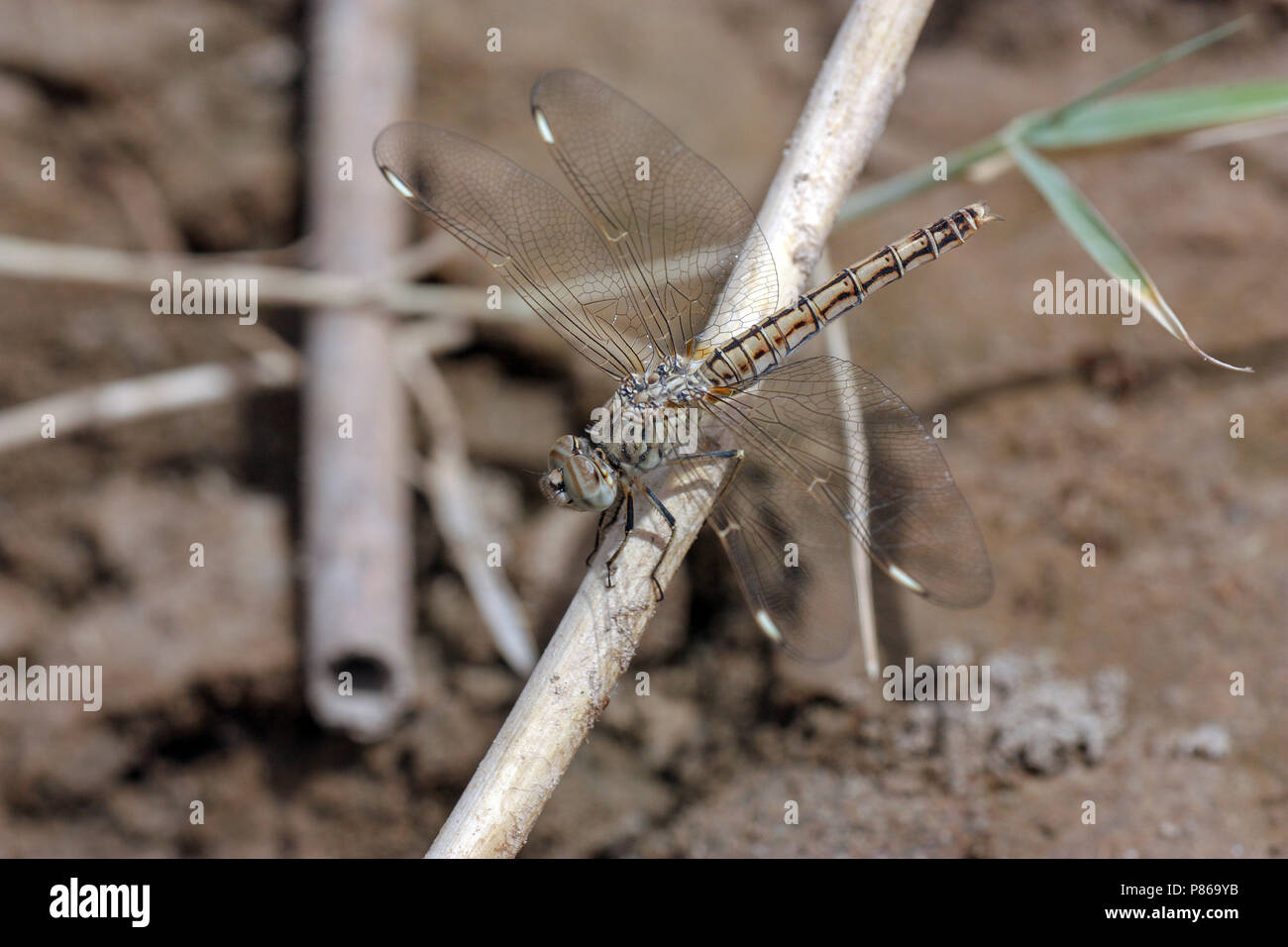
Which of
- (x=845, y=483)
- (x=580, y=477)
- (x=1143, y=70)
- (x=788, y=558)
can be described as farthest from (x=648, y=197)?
(x=1143, y=70)

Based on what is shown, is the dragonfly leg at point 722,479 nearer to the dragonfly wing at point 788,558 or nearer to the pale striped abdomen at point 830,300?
the dragonfly wing at point 788,558

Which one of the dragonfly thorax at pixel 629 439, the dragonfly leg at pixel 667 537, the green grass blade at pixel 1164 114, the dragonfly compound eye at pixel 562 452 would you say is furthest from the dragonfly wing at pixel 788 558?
the green grass blade at pixel 1164 114

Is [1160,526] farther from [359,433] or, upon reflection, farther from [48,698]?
[48,698]

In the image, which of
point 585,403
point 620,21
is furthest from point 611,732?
point 620,21

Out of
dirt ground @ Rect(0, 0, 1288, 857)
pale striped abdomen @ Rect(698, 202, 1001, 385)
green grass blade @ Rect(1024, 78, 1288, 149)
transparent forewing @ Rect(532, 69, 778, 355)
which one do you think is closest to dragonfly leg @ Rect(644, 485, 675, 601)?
pale striped abdomen @ Rect(698, 202, 1001, 385)

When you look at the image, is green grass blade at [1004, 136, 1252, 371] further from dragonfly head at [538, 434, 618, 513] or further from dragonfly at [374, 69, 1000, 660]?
dragonfly head at [538, 434, 618, 513]

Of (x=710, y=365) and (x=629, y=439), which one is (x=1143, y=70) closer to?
(x=710, y=365)
